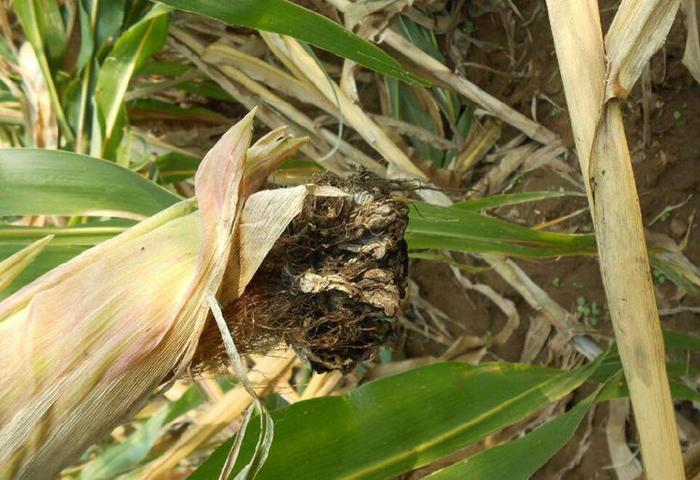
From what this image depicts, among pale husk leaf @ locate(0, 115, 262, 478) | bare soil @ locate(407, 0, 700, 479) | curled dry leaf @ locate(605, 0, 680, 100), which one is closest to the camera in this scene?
pale husk leaf @ locate(0, 115, 262, 478)

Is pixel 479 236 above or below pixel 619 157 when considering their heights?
below

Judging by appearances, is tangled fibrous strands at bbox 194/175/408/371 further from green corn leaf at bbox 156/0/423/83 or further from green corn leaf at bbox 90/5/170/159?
green corn leaf at bbox 90/5/170/159

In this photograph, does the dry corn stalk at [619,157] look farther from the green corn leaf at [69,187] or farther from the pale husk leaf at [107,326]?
the green corn leaf at [69,187]

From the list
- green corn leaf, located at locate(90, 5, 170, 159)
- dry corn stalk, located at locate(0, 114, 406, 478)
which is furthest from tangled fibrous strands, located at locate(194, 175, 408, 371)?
green corn leaf, located at locate(90, 5, 170, 159)

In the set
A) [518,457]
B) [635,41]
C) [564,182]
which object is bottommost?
[518,457]

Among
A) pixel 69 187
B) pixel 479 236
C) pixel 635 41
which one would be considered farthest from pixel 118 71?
pixel 635 41

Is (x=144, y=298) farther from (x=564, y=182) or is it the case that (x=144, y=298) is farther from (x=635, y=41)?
(x=564, y=182)

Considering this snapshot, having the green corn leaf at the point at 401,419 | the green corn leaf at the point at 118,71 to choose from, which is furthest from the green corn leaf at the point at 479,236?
the green corn leaf at the point at 118,71

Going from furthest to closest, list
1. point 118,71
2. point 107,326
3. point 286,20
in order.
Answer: point 118,71 → point 286,20 → point 107,326
